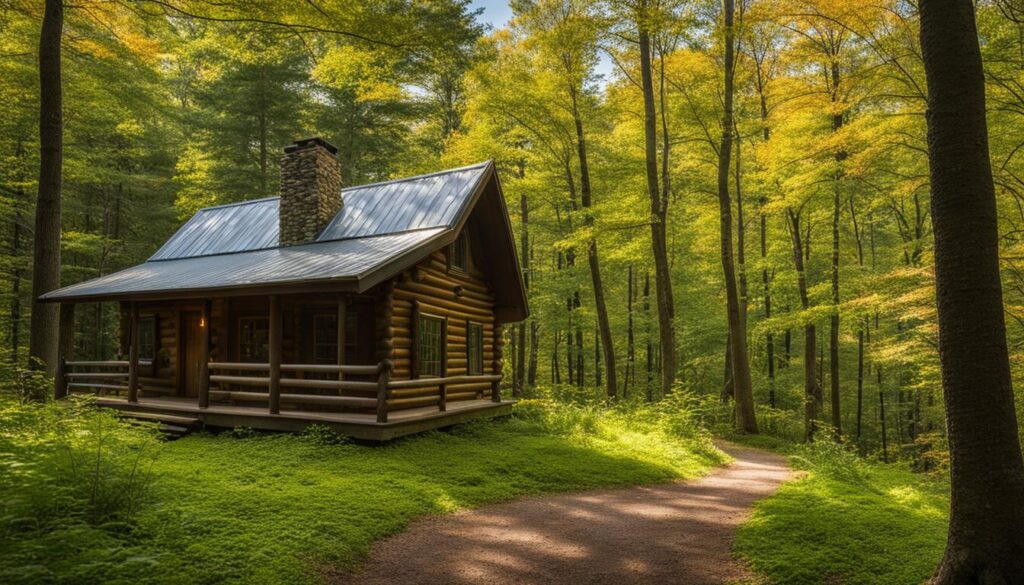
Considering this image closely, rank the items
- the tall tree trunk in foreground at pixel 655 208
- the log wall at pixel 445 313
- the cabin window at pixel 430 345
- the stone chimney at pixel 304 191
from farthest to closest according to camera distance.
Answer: the tall tree trunk in foreground at pixel 655 208 → the stone chimney at pixel 304 191 → the cabin window at pixel 430 345 → the log wall at pixel 445 313

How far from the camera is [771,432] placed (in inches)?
704

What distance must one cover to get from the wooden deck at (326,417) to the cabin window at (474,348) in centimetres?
224

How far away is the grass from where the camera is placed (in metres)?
4.15

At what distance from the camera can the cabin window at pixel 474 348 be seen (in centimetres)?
1514

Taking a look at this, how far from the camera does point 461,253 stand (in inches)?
581

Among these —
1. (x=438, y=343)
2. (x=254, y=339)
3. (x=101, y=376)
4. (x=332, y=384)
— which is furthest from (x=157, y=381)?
(x=438, y=343)

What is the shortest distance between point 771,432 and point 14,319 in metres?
27.6

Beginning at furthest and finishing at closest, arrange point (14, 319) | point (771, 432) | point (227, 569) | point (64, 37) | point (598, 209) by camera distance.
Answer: point (14, 319)
point (771, 432)
point (598, 209)
point (64, 37)
point (227, 569)

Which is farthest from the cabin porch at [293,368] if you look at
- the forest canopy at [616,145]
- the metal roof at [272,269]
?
the forest canopy at [616,145]

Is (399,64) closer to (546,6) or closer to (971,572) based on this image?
(546,6)

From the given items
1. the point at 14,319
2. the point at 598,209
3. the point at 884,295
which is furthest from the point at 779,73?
the point at 14,319

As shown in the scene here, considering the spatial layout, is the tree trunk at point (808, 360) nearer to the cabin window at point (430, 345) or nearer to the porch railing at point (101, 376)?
the cabin window at point (430, 345)

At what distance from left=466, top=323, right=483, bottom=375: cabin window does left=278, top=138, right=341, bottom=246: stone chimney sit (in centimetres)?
492

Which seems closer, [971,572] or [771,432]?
[971,572]
